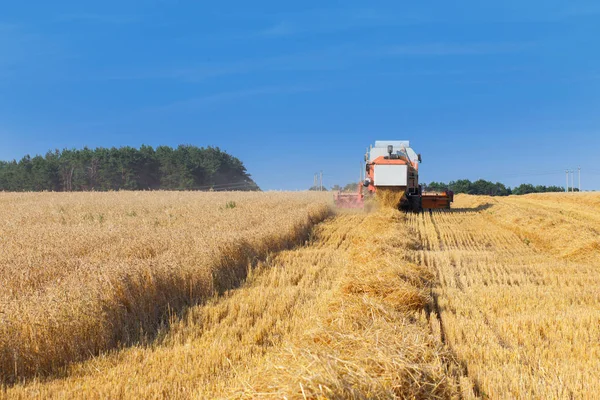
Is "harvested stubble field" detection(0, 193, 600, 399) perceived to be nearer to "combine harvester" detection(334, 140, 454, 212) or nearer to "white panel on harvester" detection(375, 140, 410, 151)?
"combine harvester" detection(334, 140, 454, 212)

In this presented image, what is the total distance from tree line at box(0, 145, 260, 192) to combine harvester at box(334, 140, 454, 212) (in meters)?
45.6

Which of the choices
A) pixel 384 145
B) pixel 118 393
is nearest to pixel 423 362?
pixel 118 393

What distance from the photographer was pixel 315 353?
3.45 m

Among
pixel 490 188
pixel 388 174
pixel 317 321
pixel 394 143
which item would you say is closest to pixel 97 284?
pixel 317 321

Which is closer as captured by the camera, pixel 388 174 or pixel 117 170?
pixel 388 174

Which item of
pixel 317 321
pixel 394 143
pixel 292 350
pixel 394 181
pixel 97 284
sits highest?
pixel 394 143

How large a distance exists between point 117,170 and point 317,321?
65.5 meters

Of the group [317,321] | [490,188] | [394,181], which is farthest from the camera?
[490,188]

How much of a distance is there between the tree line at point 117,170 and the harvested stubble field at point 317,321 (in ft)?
190

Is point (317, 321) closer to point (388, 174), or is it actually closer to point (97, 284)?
point (97, 284)

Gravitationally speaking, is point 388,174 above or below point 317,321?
above

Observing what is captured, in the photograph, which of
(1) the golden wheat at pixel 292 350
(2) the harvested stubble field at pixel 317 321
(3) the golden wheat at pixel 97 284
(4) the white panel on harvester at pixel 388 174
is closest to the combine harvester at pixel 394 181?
(4) the white panel on harvester at pixel 388 174

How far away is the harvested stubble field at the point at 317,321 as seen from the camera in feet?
11.7

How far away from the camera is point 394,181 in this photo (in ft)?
67.8
